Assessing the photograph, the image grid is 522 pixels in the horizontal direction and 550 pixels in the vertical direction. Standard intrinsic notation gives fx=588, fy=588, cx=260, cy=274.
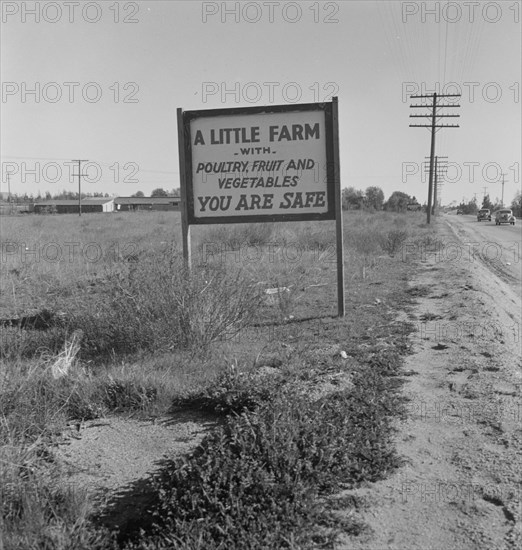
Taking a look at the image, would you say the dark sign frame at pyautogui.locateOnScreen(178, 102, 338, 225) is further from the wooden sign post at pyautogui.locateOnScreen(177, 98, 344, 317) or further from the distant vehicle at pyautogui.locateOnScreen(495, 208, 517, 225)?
the distant vehicle at pyautogui.locateOnScreen(495, 208, 517, 225)

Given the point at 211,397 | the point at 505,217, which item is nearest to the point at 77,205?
the point at 505,217

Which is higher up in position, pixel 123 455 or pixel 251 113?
pixel 251 113

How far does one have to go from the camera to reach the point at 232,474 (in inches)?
115

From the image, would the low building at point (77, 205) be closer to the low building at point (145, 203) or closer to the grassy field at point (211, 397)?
the low building at point (145, 203)

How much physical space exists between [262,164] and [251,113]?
0.66 meters

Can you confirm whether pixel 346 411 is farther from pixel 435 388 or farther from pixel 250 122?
pixel 250 122

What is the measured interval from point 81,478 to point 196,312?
257cm

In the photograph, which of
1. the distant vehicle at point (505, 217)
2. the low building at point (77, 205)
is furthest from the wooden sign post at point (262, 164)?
the low building at point (77, 205)

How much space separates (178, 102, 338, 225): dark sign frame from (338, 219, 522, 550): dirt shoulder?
82.6 inches

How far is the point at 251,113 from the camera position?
753cm

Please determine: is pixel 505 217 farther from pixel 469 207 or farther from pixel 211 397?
pixel 469 207

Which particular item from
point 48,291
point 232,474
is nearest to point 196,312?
point 232,474

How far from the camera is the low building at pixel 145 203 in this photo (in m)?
75.6

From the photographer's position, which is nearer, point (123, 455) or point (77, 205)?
point (123, 455)
